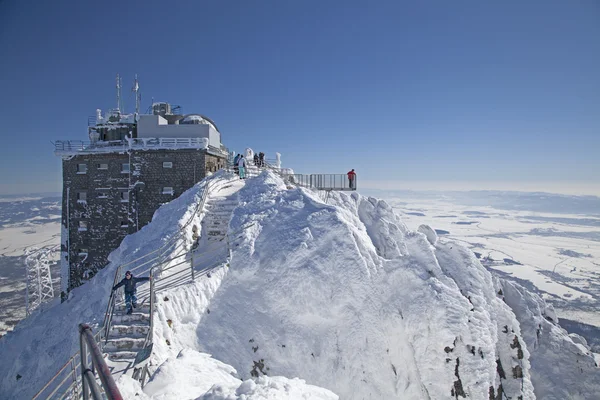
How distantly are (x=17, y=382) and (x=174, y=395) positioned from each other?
10153mm

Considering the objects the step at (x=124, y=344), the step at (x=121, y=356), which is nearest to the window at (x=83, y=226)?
the step at (x=124, y=344)

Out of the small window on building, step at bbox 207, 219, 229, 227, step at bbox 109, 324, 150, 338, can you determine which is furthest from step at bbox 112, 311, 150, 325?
the small window on building

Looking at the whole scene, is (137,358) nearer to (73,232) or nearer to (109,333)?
(109,333)

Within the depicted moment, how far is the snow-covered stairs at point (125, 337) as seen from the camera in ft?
28.3

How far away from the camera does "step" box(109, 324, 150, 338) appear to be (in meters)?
9.70

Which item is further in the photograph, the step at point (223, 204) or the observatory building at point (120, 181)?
the observatory building at point (120, 181)

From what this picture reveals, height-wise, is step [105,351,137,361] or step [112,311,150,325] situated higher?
step [112,311,150,325]

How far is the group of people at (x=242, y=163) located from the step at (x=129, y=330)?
1548 cm

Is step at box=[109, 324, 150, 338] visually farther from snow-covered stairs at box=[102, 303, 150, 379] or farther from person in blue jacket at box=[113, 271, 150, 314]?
person in blue jacket at box=[113, 271, 150, 314]

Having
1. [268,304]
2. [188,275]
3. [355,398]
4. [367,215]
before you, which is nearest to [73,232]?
[188,275]

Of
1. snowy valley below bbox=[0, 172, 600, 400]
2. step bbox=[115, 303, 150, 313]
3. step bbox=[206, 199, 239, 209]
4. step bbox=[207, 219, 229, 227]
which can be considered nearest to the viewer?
step bbox=[115, 303, 150, 313]

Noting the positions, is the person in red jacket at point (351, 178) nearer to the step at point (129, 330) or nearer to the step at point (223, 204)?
the step at point (223, 204)

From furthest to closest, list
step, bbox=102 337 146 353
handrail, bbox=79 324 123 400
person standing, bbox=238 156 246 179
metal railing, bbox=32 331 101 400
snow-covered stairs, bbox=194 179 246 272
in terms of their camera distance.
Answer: person standing, bbox=238 156 246 179 → snow-covered stairs, bbox=194 179 246 272 → step, bbox=102 337 146 353 → metal railing, bbox=32 331 101 400 → handrail, bbox=79 324 123 400

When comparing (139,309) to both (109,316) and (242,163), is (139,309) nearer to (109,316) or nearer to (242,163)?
(109,316)
